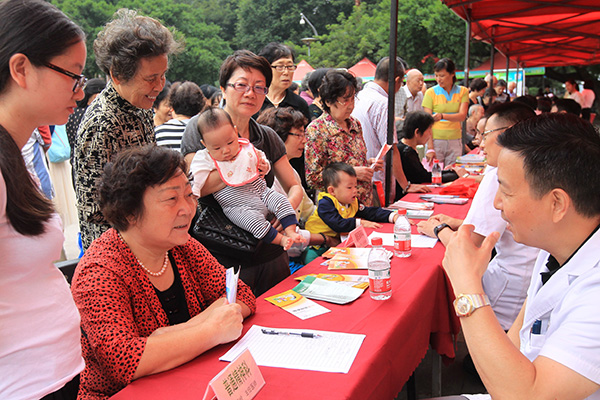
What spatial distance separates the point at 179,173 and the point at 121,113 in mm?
638

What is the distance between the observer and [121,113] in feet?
7.02

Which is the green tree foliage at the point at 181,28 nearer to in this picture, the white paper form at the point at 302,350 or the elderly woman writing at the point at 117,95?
the elderly woman writing at the point at 117,95

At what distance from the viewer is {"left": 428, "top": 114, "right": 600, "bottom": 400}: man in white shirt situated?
43.9 inches

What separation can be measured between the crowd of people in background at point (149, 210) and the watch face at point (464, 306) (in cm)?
5

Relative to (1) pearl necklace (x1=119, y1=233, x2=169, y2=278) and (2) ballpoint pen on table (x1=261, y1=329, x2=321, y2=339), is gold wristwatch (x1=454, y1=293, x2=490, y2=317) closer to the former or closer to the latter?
(2) ballpoint pen on table (x1=261, y1=329, x2=321, y2=339)

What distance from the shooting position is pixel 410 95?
7.27 meters

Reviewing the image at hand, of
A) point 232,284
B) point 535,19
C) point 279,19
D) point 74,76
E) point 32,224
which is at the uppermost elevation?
point 279,19

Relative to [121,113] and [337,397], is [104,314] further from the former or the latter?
[121,113]

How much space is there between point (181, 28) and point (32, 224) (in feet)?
124

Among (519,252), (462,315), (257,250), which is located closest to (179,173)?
(257,250)

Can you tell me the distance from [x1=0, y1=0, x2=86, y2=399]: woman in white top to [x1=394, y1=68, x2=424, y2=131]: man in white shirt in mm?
5699

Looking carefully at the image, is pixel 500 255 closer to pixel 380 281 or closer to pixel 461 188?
pixel 380 281

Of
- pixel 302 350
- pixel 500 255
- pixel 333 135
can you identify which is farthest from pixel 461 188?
pixel 302 350

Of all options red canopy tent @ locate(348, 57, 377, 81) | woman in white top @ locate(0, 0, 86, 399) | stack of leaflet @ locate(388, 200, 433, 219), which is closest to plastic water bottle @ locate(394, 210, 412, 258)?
stack of leaflet @ locate(388, 200, 433, 219)
